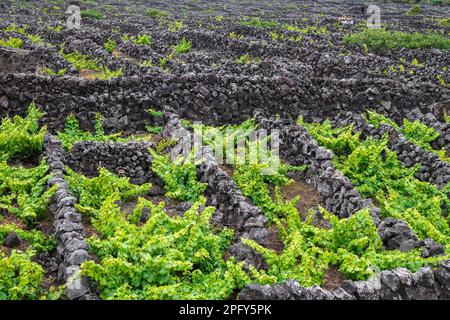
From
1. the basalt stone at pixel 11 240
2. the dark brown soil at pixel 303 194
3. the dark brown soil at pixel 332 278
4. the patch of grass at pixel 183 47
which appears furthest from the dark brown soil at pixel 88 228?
the patch of grass at pixel 183 47

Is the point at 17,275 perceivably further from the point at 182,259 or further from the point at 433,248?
the point at 433,248

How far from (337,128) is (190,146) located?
5721 mm

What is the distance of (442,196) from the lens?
12.5 meters

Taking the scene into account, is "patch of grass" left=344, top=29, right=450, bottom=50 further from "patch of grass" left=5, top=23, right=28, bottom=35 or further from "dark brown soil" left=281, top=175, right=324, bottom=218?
"dark brown soil" left=281, top=175, right=324, bottom=218

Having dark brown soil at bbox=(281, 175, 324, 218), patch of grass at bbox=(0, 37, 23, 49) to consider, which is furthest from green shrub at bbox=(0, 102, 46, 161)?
patch of grass at bbox=(0, 37, 23, 49)

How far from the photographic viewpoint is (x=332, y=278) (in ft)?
30.5

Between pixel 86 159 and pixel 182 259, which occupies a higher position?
pixel 86 159

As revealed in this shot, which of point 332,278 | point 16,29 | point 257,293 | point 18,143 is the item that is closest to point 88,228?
point 18,143

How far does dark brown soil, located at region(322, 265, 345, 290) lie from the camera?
9.02m

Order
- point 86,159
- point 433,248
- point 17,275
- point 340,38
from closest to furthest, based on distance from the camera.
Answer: point 17,275, point 433,248, point 86,159, point 340,38

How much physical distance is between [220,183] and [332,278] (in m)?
3.62

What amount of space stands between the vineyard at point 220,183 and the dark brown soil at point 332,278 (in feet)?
0.11

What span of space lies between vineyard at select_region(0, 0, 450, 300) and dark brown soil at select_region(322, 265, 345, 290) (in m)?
0.03
